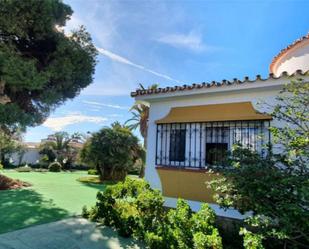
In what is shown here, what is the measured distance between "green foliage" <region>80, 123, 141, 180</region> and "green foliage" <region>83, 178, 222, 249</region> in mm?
13936

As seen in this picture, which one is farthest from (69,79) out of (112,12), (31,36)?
(112,12)

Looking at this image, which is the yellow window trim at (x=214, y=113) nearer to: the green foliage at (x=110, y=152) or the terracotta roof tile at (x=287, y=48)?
the terracotta roof tile at (x=287, y=48)

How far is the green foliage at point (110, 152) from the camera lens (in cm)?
2411

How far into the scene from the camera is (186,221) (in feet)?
22.7

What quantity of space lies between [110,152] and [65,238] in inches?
639

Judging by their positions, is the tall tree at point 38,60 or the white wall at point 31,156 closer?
the tall tree at point 38,60

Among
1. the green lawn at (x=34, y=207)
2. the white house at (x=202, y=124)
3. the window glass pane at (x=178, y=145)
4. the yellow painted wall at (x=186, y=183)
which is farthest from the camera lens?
the window glass pane at (x=178, y=145)

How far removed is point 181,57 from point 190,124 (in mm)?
8235

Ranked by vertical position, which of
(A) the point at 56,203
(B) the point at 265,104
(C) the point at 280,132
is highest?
(B) the point at 265,104

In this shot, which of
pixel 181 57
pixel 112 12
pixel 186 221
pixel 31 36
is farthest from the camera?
pixel 181 57

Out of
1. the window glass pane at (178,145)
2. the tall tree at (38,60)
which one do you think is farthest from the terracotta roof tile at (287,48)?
the tall tree at (38,60)

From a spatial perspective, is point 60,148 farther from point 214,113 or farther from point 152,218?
point 214,113

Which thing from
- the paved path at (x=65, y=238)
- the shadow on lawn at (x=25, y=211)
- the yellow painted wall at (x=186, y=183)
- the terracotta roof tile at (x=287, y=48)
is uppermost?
the terracotta roof tile at (x=287, y=48)

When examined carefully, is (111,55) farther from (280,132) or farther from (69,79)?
(280,132)
